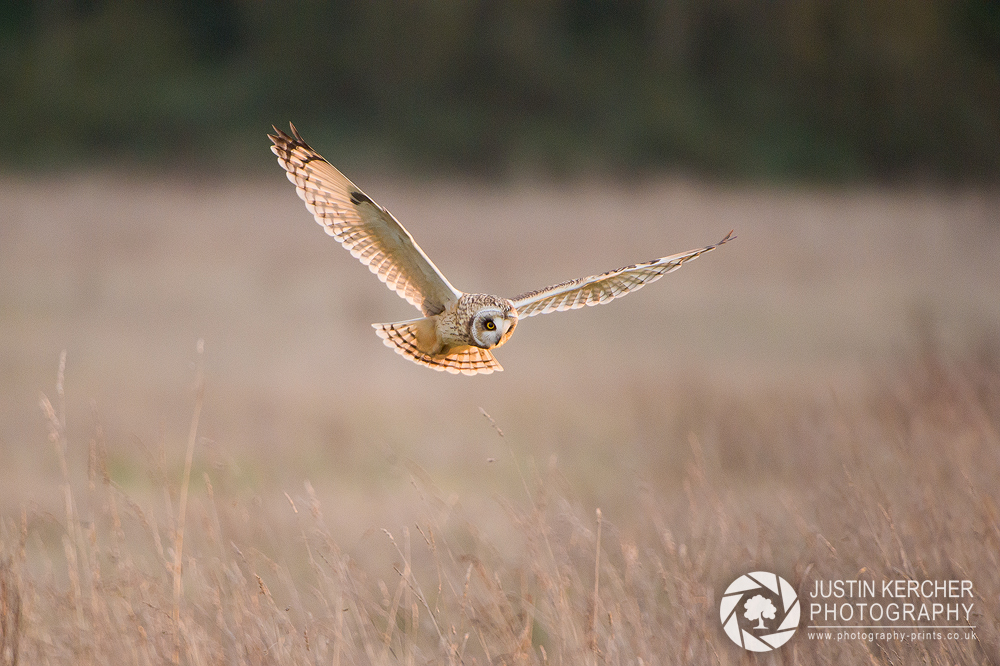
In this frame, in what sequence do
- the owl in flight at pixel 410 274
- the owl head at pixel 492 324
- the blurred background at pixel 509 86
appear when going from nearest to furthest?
1. the owl head at pixel 492 324
2. the owl in flight at pixel 410 274
3. the blurred background at pixel 509 86

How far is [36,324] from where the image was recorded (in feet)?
28.9

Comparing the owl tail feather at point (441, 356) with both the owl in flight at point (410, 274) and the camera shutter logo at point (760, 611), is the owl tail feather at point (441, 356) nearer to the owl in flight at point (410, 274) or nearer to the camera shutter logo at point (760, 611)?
the owl in flight at point (410, 274)

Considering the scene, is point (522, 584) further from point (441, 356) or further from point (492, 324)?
point (492, 324)

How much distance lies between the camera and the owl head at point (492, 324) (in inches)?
68.4

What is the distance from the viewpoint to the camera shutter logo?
2.67m

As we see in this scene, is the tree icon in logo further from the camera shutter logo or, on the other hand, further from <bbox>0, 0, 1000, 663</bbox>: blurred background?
<bbox>0, 0, 1000, 663</bbox>: blurred background

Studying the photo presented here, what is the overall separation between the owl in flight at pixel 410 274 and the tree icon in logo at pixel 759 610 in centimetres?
114

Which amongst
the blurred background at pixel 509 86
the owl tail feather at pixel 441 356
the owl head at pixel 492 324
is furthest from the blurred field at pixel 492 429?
the blurred background at pixel 509 86

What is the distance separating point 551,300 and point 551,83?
2191 cm

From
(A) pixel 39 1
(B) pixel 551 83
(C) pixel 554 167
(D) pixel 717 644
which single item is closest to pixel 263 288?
(D) pixel 717 644

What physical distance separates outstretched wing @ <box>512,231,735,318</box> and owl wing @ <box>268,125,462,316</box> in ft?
0.91

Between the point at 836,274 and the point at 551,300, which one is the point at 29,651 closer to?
the point at 551,300

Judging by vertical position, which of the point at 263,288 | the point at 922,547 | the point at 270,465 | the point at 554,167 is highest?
the point at 554,167

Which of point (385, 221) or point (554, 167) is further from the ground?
point (554, 167)
